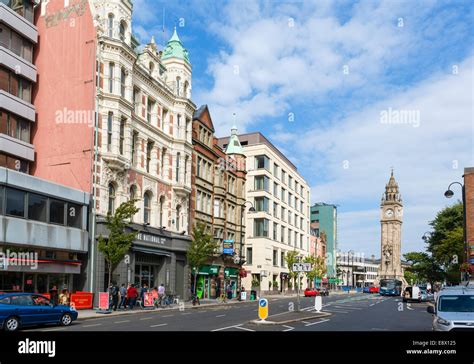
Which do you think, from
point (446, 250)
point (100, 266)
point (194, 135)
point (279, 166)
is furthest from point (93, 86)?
point (279, 166)

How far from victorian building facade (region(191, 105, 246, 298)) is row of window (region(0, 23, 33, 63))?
20.6m

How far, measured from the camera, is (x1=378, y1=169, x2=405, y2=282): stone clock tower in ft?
591

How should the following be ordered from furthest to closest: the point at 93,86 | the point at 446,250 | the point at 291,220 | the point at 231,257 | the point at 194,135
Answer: the point at 291,220
the point at 231,257
the point at 446,250
the point at 194,135
the point at 93,86

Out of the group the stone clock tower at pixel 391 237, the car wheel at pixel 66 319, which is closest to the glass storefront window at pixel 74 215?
the car wheel at pixel 66 319

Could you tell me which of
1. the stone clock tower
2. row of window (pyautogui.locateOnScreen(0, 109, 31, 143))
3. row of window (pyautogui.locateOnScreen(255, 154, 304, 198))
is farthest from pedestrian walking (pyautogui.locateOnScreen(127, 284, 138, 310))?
the stone clock tower

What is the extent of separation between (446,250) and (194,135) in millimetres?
33979

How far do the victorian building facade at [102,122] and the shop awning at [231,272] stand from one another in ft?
57.2

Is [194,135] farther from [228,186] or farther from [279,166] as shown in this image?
[279,166]


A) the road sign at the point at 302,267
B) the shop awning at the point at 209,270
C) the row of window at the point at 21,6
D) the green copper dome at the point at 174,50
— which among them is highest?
the green copper dome at the point at 174,50

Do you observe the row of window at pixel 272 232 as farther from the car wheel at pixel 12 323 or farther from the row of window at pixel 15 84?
the car wheel at pixel 12 323

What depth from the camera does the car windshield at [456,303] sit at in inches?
452

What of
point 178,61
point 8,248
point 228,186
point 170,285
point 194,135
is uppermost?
point 178,61

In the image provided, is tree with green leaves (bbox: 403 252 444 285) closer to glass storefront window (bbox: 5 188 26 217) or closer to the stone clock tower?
glass storefront window (bbox: 5 188 26 217)

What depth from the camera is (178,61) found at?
177ft
